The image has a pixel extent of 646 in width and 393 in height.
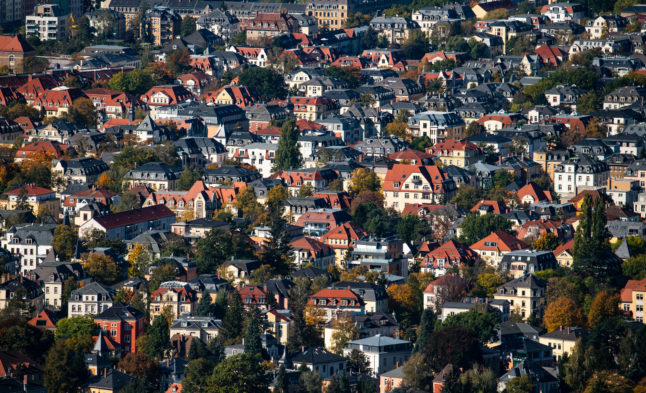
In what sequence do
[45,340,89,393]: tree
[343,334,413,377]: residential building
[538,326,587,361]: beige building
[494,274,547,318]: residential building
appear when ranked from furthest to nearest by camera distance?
1. [494,274,547,318]: residential building
2. [538,326,587,361]: beige building
3. [343,334,413,377]: residential building
4. [45,340,89,393]: tree

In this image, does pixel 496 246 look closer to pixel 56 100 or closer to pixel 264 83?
pixel 56 100

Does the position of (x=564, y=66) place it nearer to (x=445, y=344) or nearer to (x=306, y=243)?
(x=306, y=243)

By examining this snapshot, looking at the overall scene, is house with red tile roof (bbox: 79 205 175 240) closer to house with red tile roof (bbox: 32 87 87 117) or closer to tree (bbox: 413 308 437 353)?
tree (bbox: 413 308 437 353)

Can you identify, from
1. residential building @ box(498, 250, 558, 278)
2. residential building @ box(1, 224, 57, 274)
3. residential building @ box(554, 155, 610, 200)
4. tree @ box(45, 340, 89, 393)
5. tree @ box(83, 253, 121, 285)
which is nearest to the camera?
tree @ box(45, 340, 89, 393)

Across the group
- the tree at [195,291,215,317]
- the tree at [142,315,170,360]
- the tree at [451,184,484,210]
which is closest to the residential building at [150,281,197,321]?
the tree at [195,291,215,317]

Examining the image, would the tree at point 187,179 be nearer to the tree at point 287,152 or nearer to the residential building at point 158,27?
the tree at point 287,152

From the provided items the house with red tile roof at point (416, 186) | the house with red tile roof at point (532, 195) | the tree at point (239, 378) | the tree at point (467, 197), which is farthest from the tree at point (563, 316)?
the house with red tile roof at point (416, 186)

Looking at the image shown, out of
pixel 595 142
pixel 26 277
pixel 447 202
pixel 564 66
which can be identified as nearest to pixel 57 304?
pixel 26 277
